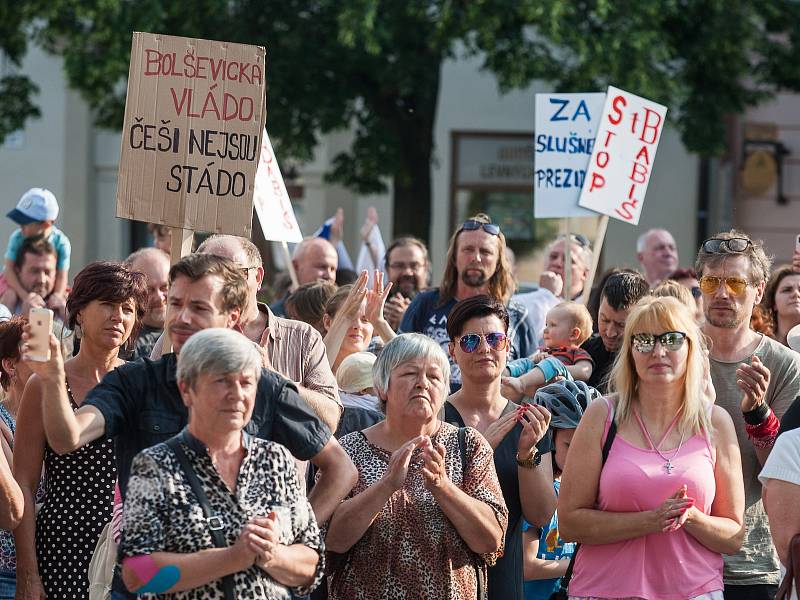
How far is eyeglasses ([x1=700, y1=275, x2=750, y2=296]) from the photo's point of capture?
18.0 ft

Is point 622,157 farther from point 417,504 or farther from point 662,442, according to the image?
point 417,504

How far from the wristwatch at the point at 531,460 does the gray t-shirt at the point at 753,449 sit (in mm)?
814

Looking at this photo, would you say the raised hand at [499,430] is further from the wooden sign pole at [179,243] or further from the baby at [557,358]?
the wooden sign pole at [179,243]

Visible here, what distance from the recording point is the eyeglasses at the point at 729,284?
5473mm

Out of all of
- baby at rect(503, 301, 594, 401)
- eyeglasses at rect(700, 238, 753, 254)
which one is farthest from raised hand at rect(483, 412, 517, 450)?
eyeglasses at rect(700, 238, 753, 254)

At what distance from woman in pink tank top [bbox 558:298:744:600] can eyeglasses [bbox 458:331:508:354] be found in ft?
2.17

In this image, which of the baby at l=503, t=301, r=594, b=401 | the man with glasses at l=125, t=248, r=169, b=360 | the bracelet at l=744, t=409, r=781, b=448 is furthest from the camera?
the man with glasses at l=125, t=248, r=169, b=360

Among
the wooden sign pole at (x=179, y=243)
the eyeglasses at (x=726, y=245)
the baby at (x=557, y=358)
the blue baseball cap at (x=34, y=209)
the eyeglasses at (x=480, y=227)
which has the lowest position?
the baby at (x=557, y=358)

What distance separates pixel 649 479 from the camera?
448cm

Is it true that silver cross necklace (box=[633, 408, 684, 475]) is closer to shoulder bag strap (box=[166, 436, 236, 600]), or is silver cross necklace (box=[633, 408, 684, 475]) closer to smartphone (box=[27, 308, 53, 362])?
shoulder bag strap (box=[166, 436, 236, 600])

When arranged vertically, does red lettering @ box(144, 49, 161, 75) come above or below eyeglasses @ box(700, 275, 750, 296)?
above

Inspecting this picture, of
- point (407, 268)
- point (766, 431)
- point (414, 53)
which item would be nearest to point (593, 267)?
point (407, 268)

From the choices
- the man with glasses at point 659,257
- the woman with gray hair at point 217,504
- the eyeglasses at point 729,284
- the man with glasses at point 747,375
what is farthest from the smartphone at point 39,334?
the man with glasses at point 659,257

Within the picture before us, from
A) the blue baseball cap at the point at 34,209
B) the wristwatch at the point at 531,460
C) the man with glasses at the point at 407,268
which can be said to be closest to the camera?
the wristwatch at the point at 531,460
